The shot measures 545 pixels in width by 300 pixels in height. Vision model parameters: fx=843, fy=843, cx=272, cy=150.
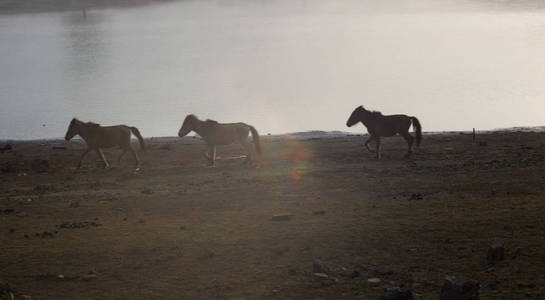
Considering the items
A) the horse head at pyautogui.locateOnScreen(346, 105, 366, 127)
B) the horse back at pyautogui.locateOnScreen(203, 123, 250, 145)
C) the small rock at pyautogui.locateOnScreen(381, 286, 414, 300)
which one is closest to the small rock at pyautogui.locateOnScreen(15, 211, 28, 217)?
the horse back at pyautogui.locateOnScreen(203, 123, 250, 145)

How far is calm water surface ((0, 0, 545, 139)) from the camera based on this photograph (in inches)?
1389

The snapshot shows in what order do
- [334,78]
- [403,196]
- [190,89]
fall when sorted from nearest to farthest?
[403,196] → [190,89] → [334,78]

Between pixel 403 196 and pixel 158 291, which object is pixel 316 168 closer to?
pixel 403 196

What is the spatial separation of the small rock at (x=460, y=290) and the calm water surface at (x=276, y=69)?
23.2 metres

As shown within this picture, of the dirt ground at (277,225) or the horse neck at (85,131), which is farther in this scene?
the horse neck at (85,131)

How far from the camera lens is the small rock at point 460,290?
8641mm

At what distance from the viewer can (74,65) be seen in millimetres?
57375

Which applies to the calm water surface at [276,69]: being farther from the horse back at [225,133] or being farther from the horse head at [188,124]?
the horse back at [225,133]

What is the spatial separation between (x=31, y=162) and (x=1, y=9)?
289 ft

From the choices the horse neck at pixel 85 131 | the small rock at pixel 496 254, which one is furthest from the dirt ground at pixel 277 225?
the horse neck at pixel 85 131

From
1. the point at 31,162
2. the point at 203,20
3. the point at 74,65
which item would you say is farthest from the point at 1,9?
the point at 31,162

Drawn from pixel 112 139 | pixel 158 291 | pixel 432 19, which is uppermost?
pixel 432 19

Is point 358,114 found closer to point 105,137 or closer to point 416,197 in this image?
point 105,137

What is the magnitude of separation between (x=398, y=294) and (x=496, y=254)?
7.52 ft
